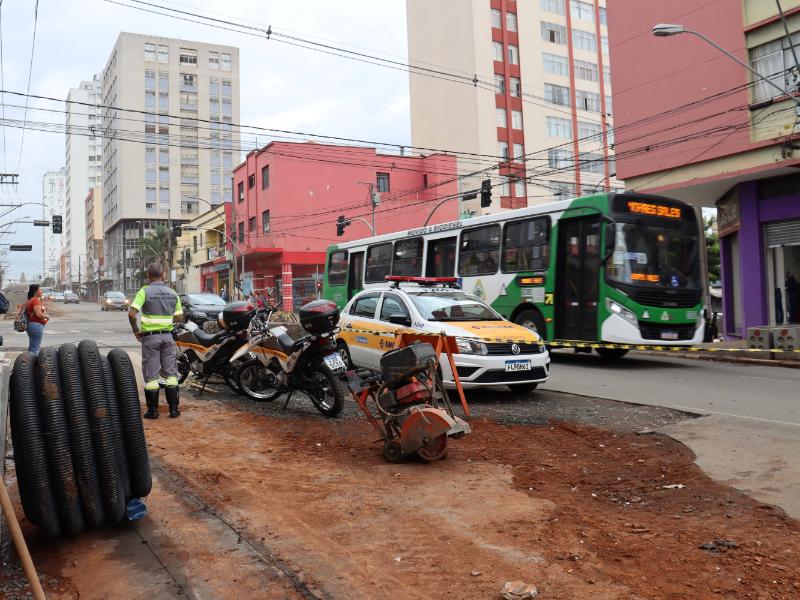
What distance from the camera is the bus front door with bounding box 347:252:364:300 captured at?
19.0 meters

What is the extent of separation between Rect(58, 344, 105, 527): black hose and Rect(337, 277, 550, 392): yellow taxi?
526 centimetres

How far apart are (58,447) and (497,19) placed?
57.1 m

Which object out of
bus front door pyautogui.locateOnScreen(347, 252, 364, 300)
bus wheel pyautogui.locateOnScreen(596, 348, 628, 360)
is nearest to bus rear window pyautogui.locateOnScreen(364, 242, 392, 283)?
bus front door pyautogui.locateOnScreen(347, 252, 364, 300)

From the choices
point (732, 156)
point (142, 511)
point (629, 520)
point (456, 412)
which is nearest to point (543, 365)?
point (456, 412)

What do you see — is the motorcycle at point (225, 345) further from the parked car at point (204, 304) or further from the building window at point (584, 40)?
the building window at point (584, 40)

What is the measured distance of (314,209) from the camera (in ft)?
156

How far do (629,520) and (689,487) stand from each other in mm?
960

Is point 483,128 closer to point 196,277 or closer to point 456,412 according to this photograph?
point 196,277

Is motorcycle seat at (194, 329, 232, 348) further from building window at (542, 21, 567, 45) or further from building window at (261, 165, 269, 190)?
building window at (542, 21, 567, 45)

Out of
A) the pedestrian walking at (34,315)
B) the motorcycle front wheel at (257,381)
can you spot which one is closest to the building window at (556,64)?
the pedestrian walking at (34,315)

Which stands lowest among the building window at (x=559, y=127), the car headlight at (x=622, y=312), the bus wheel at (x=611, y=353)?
the bus wheel at (x=611, y=353)

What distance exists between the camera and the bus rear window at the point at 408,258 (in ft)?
55.2

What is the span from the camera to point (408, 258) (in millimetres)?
17125

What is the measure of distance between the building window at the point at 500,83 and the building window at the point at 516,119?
1.86 meters
